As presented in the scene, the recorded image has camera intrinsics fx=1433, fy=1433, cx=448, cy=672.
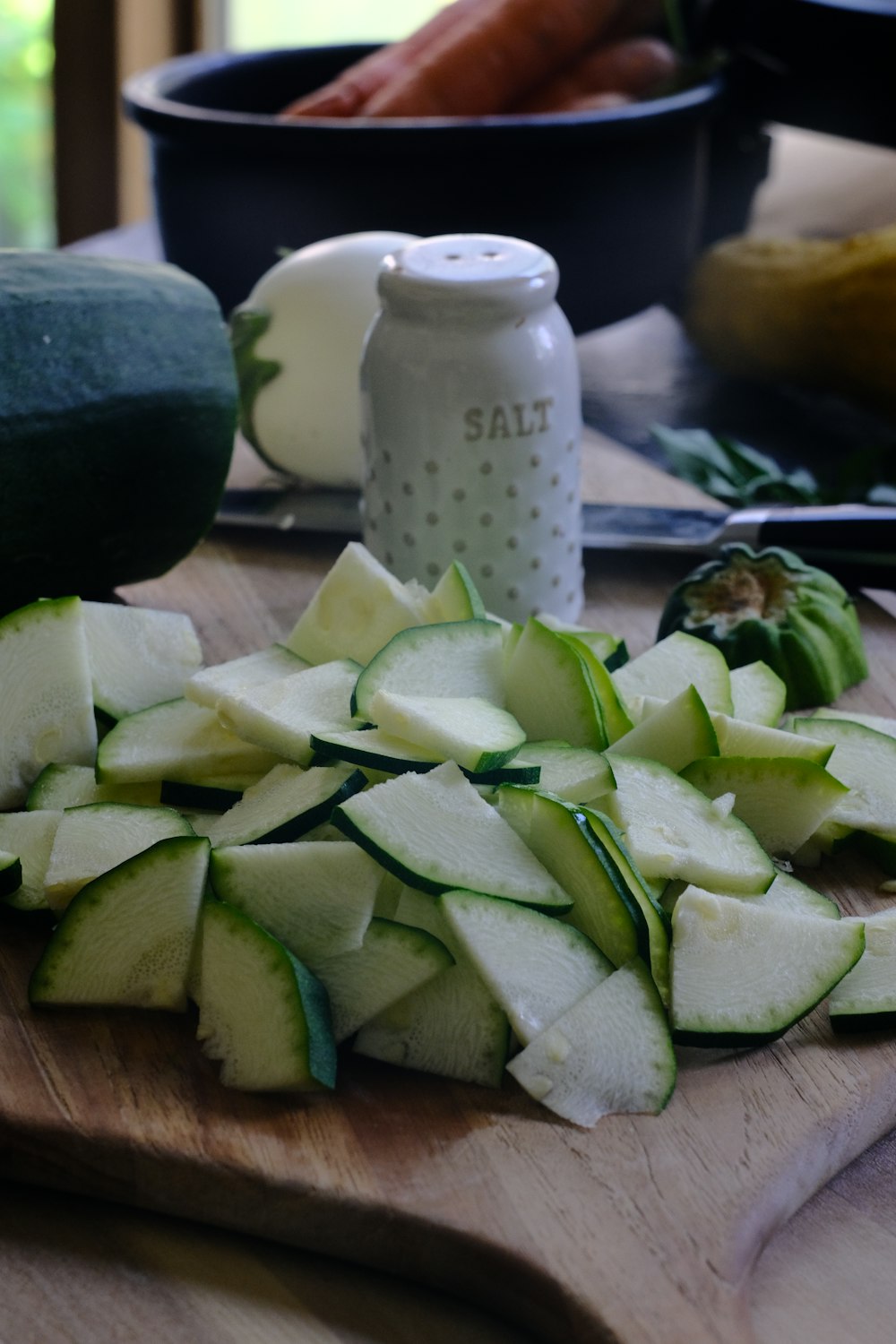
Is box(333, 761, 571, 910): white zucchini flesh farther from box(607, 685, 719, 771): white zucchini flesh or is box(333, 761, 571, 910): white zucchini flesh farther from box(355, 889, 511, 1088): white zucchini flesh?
box(607, 685, 719, 771): white zucchini flesh

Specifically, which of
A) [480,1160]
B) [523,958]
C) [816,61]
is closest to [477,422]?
[523,958]

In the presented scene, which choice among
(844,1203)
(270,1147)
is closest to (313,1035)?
(270,1147)

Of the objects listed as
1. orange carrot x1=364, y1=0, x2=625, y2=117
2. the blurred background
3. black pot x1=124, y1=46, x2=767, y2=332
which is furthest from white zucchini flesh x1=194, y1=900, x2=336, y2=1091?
the blurred background

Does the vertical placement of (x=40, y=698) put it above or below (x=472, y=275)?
below

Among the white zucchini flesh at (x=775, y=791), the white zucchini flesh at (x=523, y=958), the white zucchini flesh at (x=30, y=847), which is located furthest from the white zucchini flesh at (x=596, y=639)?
the white zucchini flesh at (x=30, y=847)

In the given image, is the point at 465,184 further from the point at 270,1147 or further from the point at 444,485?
the point at 270,1147

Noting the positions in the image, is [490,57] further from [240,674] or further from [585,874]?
[585,874]

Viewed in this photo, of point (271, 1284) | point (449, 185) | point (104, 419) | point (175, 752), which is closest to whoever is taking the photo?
point (271, 1284)
